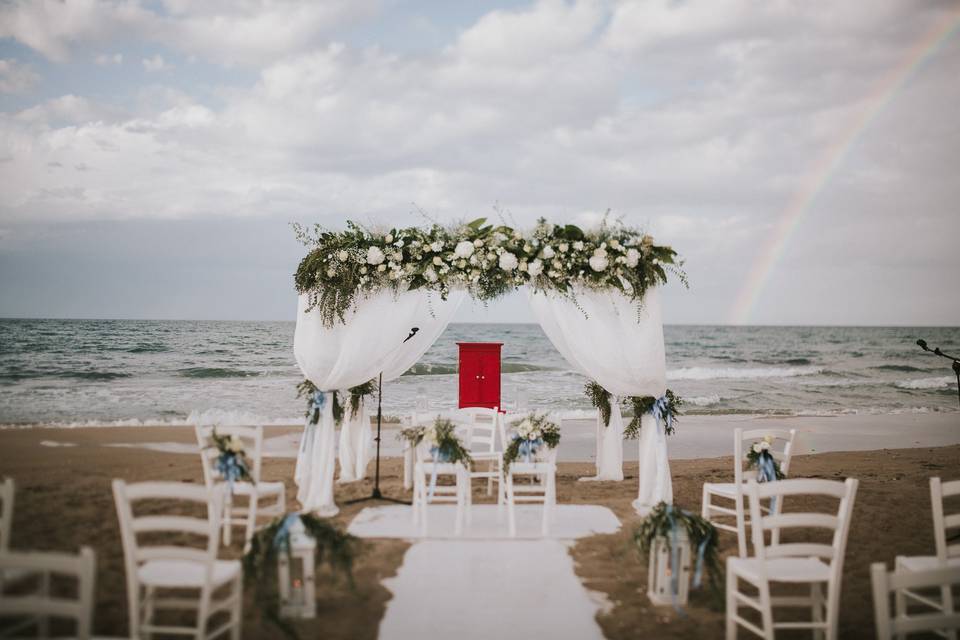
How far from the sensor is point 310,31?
8.00 m

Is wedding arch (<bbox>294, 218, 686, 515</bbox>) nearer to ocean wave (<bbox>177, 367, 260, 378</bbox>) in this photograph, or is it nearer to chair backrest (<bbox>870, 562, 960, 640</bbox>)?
chair backrest (<bbox>870, 562, 960, 640</bbox>)

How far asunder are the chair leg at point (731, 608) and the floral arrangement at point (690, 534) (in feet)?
1.37

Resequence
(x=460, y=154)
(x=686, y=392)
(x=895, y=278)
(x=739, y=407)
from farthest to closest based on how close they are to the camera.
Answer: (x=895, y=278), (x=686, y=392), (x=739, y=407), (x=460, y=154)

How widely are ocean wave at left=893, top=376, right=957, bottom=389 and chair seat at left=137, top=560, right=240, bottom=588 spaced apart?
2185 cm

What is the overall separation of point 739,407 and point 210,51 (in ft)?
46.0

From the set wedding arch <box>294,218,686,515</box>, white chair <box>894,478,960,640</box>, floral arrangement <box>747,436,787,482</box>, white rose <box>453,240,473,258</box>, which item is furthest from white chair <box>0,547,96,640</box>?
floral arrangement <box>747,436,787,482</box>

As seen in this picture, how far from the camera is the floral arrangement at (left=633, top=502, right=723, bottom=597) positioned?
3.77m

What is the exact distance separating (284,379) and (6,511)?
53.4 feet

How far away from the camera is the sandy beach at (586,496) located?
364 cm

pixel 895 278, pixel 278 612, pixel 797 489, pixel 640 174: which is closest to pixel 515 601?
pixel 278 612

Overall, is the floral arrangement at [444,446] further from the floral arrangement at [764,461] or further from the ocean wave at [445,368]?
the ocean wave at [445,368]

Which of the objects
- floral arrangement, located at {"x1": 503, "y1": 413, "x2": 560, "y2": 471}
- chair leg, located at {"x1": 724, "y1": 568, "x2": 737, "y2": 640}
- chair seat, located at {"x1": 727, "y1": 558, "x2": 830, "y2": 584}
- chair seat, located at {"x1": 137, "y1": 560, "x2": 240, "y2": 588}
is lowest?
chair leg, located at {"x1": 724, "y1": 568, "x2": 737, "y2": 640}

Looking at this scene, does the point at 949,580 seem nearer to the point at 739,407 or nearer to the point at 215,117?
the point at 215,117

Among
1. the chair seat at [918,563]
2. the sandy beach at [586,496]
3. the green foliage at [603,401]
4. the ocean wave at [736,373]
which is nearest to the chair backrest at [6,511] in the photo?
the sandy beach at [586,496]
